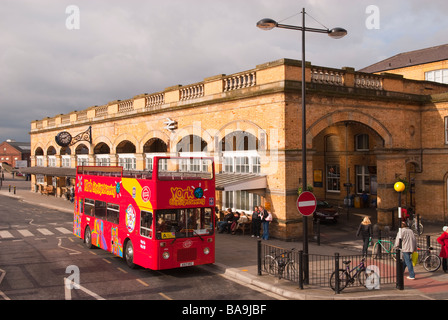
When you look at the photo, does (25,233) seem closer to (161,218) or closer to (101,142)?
(161,218)

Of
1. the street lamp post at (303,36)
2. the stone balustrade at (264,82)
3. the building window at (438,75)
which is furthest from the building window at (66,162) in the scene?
the street lamp post at (303,36)

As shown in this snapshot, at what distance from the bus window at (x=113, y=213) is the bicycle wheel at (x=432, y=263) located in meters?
→ 10.9

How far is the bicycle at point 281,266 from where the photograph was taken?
12.6 metres

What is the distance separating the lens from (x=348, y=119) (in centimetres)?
2133

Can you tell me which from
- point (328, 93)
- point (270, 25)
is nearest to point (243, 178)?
point (328, 93)

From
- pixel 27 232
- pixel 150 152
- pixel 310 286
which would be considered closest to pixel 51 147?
pixel 150 152

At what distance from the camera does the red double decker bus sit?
13211 mm

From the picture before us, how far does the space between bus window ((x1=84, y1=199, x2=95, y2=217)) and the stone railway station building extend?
5965 mm

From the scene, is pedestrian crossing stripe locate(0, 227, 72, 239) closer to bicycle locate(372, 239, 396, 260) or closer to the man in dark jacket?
the man in dark jacket

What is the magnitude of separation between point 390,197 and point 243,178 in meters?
8.47

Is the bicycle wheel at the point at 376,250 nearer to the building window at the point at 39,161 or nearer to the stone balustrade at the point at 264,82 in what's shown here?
the stone balustrade at the point at 264,82

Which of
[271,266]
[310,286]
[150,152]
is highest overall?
[150,152]

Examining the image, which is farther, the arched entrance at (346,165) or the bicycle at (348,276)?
the arched entrance at (346,165)

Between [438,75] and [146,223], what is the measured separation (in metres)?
32.8
